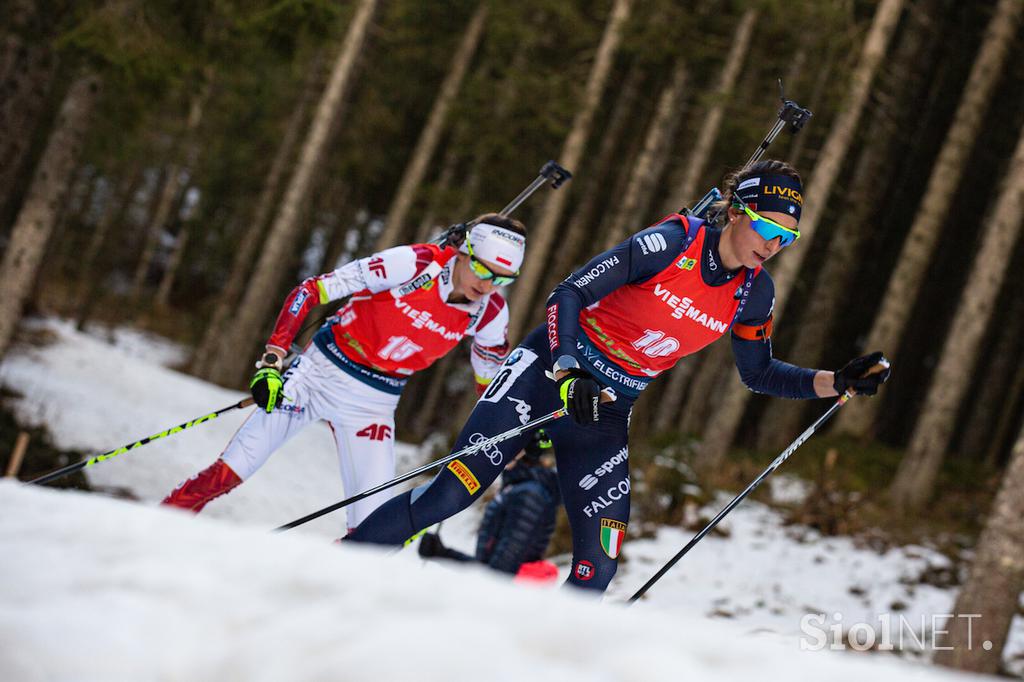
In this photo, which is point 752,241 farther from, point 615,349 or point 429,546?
point 429,546

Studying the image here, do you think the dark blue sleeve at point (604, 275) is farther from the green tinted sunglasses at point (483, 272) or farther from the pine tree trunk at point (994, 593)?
the pine tree trunk at point (994, 593)

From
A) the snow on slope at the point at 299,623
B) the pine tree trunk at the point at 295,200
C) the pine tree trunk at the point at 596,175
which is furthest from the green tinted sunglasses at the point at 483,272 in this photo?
the pine tree trunk at the point at 596,175

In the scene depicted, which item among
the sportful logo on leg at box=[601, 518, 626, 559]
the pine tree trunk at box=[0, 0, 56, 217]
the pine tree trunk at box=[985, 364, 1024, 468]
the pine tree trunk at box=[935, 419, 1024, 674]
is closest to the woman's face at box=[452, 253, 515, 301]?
the sportful logo on leg at box=[601, 518, 626, 559]

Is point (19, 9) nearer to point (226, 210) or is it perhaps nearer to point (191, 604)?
point (191, 604)

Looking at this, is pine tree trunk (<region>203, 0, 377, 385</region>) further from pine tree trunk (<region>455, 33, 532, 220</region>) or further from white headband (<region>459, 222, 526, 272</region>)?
white headband (<region>459, 222, 526, 272</region>)

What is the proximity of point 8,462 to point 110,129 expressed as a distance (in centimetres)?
1244

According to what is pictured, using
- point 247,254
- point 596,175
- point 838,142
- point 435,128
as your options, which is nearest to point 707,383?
point 596,175

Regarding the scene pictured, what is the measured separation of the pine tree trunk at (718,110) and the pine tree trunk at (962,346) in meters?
5.33

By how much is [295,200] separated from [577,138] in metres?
4.95

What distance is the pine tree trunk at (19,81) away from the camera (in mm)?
8852

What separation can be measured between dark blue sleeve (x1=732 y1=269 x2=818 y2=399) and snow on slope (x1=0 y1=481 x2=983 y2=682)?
3.08 meters

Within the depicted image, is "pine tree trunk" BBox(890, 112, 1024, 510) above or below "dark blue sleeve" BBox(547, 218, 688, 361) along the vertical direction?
above

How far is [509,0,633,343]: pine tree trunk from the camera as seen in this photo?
16.0m

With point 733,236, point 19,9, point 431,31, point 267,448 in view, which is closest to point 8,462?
point 19,9
